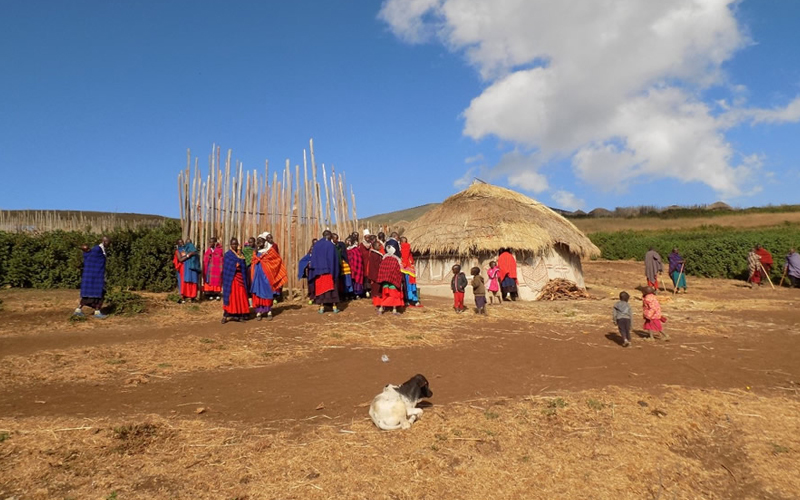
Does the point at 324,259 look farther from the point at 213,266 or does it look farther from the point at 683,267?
the point at 683,267

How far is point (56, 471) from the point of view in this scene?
3350 mm

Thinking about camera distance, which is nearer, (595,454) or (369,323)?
(595,454)

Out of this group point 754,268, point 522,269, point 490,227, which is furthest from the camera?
point 754,268

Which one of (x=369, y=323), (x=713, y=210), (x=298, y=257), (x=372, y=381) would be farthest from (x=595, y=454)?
(x=713, y=210)

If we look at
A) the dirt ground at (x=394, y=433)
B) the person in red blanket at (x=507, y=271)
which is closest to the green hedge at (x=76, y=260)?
the dirt ground at (x=394, y=433)

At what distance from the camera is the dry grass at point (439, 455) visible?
3189 millimetres

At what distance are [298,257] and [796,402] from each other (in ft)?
33.2

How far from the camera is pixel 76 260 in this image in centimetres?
1255

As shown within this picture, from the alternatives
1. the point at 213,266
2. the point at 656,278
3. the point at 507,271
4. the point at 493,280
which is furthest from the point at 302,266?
the point at 656,278

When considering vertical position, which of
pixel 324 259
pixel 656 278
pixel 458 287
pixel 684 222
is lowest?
pixel 656 278

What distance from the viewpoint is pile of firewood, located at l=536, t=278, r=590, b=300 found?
13844 millimetres

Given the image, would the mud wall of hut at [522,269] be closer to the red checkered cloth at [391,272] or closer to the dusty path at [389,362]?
the dusty path at [389,362]

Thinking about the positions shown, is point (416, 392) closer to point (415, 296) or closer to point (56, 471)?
point (56, 471)

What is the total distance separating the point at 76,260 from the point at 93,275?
4.18m
